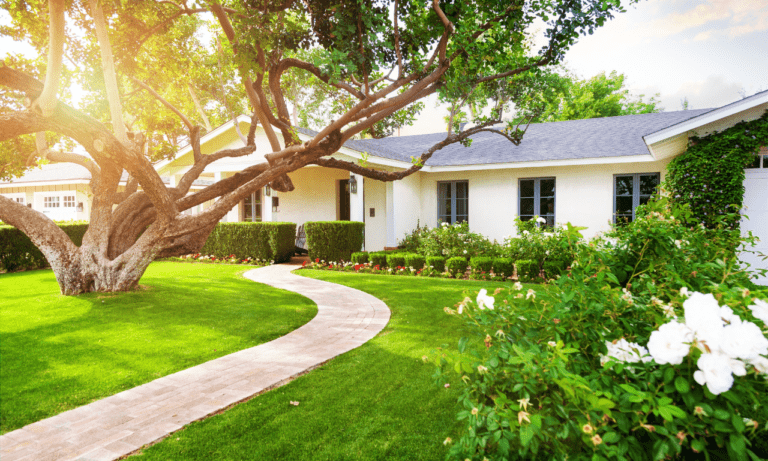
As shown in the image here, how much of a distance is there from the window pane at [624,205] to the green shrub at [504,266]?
4766 millimetres

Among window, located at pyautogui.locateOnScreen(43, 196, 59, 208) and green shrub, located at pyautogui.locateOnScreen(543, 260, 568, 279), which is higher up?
window, located at pyautogui.locateOnScreen(43, 196, 59, 208)

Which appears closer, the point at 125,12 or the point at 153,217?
the point at 125,12

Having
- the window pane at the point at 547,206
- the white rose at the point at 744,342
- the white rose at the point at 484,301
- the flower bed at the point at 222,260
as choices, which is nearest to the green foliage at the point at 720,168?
the window pane at the point at 547,206

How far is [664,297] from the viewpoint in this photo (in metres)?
2.40

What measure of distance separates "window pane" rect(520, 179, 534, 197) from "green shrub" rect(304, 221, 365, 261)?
19.0 feet

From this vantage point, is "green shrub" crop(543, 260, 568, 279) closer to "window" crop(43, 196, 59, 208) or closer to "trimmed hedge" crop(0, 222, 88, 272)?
"trimmed hedge" crop(0, 222, 88, 272)

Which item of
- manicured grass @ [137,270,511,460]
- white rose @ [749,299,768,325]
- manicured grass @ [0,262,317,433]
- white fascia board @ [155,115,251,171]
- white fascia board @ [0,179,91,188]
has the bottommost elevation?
manicured grass @ [137,270,511,460]

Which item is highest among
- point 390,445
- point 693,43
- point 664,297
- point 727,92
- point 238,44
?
point 727,92

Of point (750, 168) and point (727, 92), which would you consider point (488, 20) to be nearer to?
point (750, 168)

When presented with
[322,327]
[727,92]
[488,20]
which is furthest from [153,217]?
[727,92]

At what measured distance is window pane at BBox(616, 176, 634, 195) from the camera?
40.8 feet

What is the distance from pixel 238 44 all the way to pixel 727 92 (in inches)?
1424

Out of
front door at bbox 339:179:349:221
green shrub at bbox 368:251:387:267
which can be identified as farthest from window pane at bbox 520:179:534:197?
front door at bbox 339:179:349:221

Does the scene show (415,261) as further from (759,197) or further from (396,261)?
(759,197)
